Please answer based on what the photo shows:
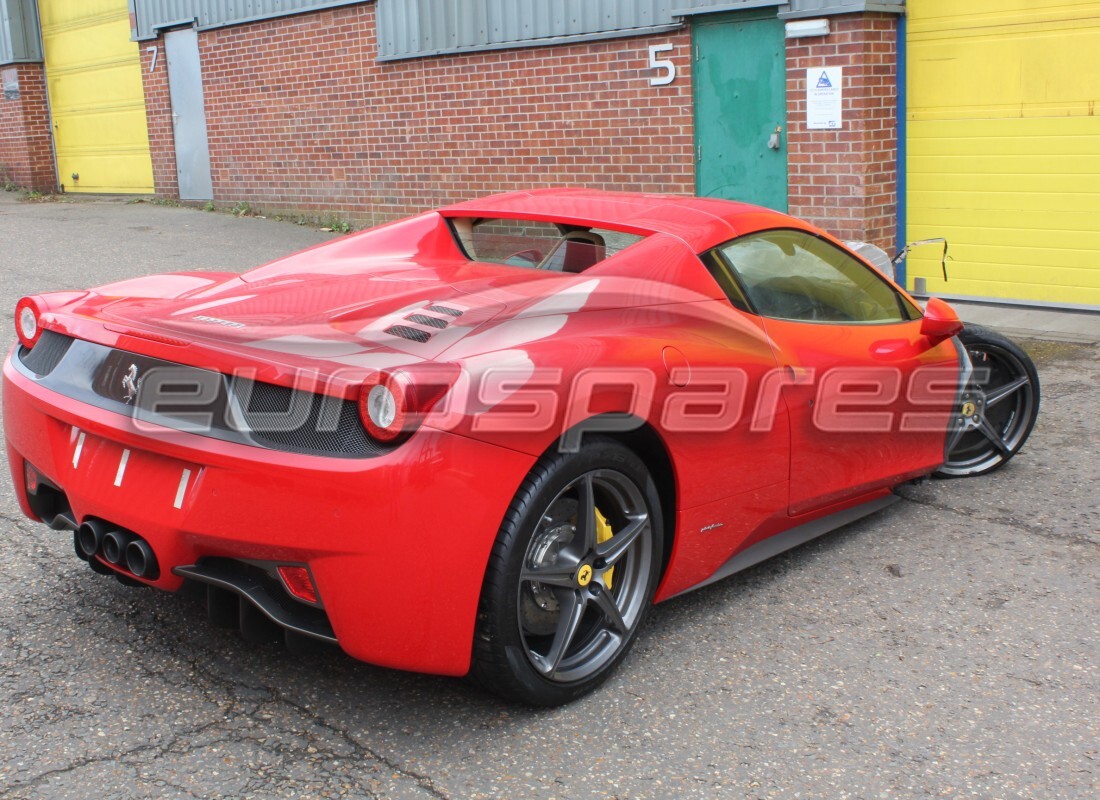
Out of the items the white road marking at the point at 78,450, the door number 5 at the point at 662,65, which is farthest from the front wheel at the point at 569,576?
the door number 5 at the point at 662,65

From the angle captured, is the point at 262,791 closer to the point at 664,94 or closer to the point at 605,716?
the point at 605,716

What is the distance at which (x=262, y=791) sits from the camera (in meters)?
2.85

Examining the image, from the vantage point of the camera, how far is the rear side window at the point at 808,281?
4012mm

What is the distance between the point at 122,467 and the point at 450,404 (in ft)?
3.10

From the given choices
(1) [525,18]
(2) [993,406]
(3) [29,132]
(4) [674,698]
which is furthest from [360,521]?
(3) [29,132]

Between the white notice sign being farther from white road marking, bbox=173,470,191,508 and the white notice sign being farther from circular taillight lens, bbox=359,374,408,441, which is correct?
white road marking, bbox=173,470,191,508

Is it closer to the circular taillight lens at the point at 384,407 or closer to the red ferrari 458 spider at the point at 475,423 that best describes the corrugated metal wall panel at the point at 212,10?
the red ferrari 458 spider at the point at 475,423

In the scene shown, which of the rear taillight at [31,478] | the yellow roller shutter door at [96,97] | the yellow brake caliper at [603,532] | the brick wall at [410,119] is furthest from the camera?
the yellow roller shutter door at [96,97]

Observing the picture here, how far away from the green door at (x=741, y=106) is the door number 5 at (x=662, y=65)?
0.25 m

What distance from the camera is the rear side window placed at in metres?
4.01

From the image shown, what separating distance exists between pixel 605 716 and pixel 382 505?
0.93 meters

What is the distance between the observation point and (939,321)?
4.57m

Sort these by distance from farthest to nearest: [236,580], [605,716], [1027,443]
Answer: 1. [1027,443]
2. [605,716]
3. [236,580]

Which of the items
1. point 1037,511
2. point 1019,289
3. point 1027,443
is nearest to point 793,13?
point 1019,289
